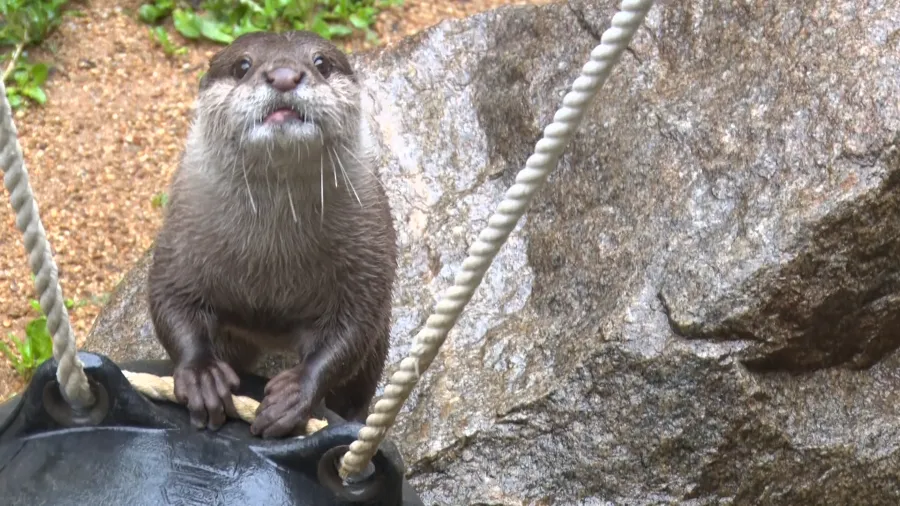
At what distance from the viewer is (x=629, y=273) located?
2.56 meters

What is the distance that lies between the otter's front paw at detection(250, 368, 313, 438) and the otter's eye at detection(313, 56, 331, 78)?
581 millimetres

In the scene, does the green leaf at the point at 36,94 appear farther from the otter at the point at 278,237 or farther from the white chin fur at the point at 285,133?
the white chin fur at the point at 285,133

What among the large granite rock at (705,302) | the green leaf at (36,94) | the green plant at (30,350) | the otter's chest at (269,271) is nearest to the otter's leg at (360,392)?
the large granite rock at (705,302)

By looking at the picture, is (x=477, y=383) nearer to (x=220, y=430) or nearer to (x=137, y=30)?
(x=220, y=430)

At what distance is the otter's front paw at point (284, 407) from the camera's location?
160cm

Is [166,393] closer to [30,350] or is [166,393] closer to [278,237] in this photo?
[278,237]

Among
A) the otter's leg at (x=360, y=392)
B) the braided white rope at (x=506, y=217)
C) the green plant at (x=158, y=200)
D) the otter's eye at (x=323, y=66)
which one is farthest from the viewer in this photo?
the green plant at (x=158, y=200)

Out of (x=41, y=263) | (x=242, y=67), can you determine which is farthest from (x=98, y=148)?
(x=41, y=263)

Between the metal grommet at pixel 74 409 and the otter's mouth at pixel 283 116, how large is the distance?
60cm

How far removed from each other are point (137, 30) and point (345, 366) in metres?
2.93

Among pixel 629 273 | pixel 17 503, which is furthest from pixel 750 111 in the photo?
pixel 17 503

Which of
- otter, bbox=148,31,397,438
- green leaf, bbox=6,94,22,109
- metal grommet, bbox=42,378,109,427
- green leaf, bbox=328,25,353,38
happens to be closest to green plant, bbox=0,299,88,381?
green leaf, bbox=6,94,22,109

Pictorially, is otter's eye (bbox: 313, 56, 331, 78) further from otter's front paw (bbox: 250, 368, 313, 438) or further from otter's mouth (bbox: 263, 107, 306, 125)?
otter's front paw (bbox: 250, 368, 313, 438)

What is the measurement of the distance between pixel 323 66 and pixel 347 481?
0.97 metres
